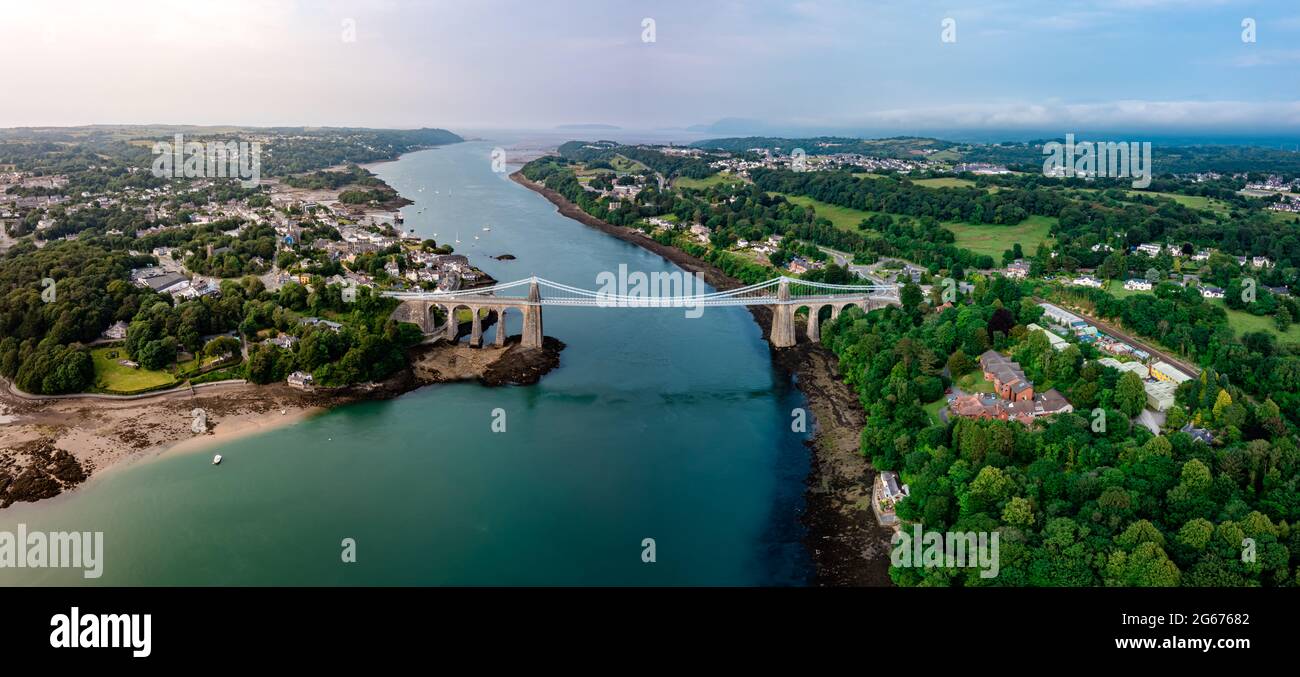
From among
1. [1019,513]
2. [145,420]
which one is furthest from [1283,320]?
[145,420]

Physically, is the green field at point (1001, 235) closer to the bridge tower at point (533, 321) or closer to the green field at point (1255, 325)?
the green field at point (1255, 325)

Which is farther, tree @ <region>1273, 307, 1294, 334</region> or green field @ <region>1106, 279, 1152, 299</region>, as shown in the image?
green field @ <region>1106, 279, 1152, 299</region>

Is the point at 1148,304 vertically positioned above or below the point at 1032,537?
above

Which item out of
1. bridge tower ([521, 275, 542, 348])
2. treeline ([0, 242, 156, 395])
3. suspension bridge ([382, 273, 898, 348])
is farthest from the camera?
suspension bridge ([382, 273, 898, 348])

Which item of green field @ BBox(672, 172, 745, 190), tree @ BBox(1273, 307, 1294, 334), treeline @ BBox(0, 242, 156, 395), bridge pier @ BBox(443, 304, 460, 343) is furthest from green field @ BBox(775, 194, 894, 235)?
treeline @ BBox(0, 242, 156, 395)

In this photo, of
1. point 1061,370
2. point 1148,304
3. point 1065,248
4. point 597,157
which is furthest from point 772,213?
point 597,157

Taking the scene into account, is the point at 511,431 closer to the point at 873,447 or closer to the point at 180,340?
the point at 873,447

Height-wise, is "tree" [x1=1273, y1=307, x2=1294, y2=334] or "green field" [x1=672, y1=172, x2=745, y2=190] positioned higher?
"green field" [x1=672, y1=172, x2=745, y2=190]

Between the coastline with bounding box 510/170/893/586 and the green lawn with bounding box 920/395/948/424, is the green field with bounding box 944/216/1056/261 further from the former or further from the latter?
the green lawn with bounding box 920/395/948/424
